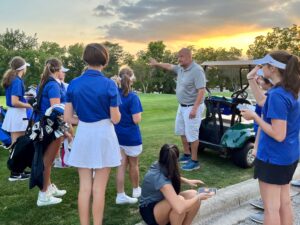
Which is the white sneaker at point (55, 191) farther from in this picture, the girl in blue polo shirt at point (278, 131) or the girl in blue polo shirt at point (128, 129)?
the girl in blue polo shirt at point (278, 131)

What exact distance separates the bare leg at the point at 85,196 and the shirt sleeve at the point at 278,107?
1.70m

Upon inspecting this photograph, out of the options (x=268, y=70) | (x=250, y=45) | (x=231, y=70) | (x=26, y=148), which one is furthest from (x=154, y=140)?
(x=250, y=45)

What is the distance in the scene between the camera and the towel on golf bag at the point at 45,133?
13.3 ft

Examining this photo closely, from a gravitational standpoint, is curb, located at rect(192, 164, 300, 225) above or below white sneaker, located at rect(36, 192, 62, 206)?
below

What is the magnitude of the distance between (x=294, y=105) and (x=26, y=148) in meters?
2.97

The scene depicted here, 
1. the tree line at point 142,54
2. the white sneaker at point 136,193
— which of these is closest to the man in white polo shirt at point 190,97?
the white sneaker at point 136,193

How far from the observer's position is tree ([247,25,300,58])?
44.8 m

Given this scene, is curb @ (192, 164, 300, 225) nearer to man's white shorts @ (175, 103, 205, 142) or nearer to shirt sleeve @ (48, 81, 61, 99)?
man's white shorts @ (175, 103, 205, 142)

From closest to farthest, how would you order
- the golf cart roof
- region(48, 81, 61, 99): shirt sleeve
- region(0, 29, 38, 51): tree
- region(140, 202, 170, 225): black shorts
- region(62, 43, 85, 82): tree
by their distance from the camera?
1. region(140, 202, 170, 225): black shorts
2. region(48, 81, 61, 99): shirt sleeve
3. the golf cart roof
4. region(62, 43, 85, 82): tree
5. region(0, 29, 38, 51): tree

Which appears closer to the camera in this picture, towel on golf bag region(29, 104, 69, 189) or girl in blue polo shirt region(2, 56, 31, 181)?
towel on golf bag region(29, 104, 69, 189)

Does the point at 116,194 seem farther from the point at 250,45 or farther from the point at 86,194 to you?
the point at 250,45

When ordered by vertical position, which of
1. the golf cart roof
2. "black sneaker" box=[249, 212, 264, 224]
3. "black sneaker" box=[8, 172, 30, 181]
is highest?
the golf cart roof

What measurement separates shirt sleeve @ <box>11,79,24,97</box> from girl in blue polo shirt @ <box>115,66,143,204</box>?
1.87 meters

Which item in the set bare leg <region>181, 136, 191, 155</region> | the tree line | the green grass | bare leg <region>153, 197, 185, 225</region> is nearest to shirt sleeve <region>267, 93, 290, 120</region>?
bare leg <region>153, 197, 185, 225</region>
